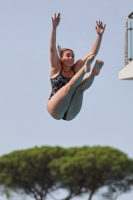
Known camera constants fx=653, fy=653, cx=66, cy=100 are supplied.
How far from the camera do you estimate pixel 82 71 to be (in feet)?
28.2

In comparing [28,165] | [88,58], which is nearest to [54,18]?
[88,58]

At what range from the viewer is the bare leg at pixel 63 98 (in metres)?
8.73

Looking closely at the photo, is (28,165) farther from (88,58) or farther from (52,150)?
(88,58)

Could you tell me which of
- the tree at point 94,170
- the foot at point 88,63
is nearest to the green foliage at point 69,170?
the tree at point 94,170

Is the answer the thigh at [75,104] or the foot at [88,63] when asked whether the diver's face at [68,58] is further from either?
the foot at [88,63]

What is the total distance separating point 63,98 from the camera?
30.0 ft

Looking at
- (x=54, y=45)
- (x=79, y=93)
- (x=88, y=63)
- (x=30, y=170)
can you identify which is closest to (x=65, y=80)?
(x=79, y=93)

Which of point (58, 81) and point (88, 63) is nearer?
point (88, 63)

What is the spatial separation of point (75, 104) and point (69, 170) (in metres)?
39.6

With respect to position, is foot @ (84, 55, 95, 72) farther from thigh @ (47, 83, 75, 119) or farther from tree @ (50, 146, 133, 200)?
tree @ (50, 146, 133, 200)

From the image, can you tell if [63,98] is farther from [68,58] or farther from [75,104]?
[68,58]

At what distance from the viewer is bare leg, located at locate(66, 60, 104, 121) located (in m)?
8.84

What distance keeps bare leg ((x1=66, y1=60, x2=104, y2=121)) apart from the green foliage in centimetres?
3747

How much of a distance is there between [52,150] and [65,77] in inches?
1511
